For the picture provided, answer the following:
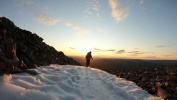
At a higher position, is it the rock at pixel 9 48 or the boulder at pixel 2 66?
the rock at pixel 9 48

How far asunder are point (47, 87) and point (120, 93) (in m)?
3.22

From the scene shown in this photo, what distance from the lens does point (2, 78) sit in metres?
3.05

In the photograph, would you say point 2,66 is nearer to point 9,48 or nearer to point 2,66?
point 2,66

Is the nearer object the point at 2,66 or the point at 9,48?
the point at 2,66

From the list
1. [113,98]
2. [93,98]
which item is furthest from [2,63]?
[113,98]

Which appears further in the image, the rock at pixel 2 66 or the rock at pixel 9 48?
the rock at pixel 9 48

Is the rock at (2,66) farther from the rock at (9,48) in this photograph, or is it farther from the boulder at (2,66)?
the rock at (9,48)

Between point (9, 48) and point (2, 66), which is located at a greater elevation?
point (9, 48)

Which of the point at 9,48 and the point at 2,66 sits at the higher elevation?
the point at 9,48

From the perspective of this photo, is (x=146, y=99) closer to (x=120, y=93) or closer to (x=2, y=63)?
(x=120, y=93)

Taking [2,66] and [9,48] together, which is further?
[9,48]

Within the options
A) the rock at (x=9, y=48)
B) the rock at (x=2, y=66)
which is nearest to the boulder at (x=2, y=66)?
the rock at (x=2, y=66)

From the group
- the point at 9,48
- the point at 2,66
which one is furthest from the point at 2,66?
the point at 9,48

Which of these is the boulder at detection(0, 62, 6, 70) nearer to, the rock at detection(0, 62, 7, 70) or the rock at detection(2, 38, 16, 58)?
the rock at detection(0, 62, 7, 70)
